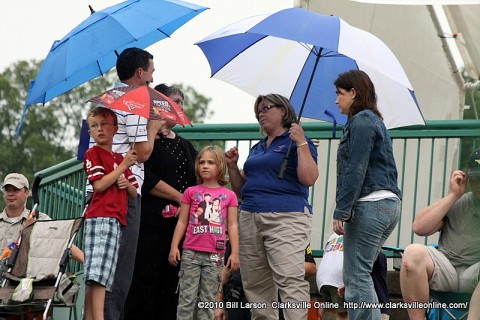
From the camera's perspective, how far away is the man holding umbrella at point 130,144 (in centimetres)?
879

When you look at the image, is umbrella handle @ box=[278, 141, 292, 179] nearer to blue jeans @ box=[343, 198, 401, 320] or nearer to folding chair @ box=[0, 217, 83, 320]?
blue jeans @ box=[343, 198, 401, 320]

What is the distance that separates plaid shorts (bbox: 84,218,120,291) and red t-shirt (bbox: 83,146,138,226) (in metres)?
0.05

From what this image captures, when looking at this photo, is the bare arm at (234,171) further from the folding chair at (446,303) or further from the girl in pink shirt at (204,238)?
the folding chair at (446,303)

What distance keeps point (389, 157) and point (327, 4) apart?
4.55m

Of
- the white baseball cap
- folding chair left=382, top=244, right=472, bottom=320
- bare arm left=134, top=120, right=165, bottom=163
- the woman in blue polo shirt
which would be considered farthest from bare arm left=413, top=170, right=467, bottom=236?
the white baseball cap

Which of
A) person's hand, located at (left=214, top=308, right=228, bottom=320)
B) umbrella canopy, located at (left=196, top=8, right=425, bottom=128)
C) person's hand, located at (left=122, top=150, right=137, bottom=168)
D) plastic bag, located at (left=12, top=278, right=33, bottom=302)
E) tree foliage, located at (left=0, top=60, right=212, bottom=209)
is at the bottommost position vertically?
person's hand, located at (left=214, top=308, right=228, bottom=320)

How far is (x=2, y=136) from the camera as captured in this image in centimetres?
4700

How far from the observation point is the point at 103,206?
8.62 metres

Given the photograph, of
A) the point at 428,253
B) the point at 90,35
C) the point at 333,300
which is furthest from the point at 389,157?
the point at 90,35

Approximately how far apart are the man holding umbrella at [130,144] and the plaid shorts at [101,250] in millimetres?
162

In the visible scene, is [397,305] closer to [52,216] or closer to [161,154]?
[161,154]

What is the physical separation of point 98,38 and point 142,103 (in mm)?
982

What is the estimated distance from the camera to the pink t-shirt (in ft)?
30.1

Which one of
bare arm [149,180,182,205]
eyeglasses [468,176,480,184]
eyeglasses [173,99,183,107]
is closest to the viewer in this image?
eyeglasses [468,176,480,184]
